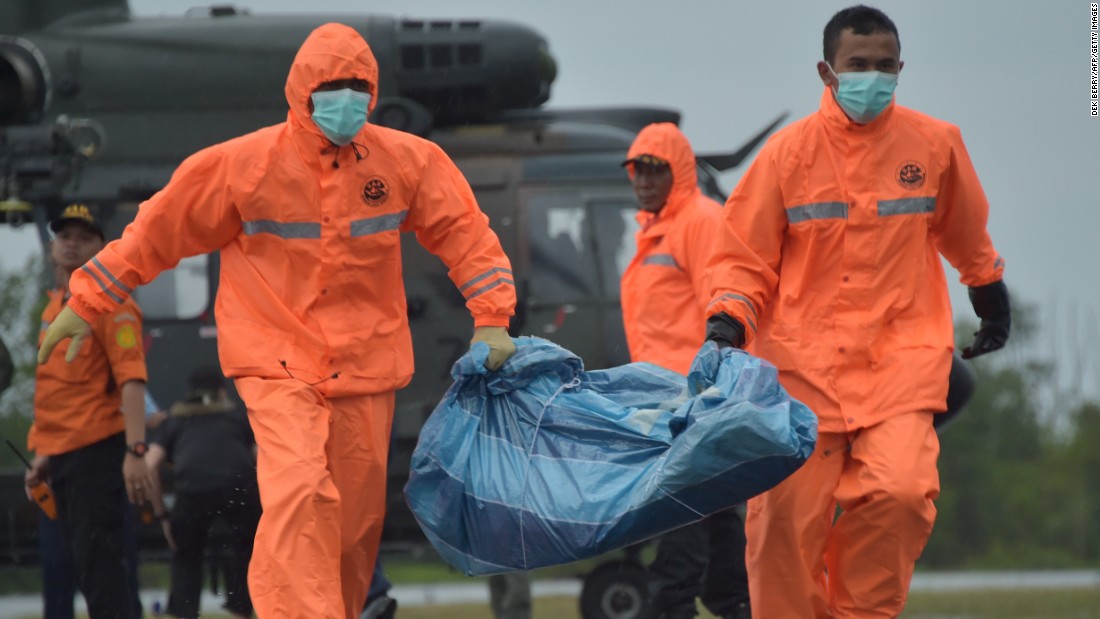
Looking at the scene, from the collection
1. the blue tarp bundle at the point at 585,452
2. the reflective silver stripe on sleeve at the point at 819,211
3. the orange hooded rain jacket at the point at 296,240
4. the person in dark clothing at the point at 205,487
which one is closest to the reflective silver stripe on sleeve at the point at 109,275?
the orange hooded rain jacket at the point at 296,240

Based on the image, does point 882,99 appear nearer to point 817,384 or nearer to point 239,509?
point 817,384

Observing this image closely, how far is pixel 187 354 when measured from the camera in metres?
9.63

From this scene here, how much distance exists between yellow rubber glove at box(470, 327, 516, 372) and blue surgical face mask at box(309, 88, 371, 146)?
0.77 metres

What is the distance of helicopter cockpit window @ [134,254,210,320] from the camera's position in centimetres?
973

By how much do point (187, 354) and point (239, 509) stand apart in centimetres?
225

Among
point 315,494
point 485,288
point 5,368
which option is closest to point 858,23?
point 485,288

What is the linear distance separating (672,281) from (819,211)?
5.16ft

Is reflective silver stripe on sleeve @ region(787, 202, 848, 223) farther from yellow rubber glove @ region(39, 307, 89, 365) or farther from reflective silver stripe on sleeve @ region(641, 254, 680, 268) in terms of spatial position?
yellow rubber glove @ region(39, 307, 89, 365)

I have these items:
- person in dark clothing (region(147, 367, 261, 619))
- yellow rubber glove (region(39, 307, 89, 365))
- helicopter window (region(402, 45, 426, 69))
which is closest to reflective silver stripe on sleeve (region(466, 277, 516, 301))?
yellow rubber glove (region(39, 307, 89, 365))

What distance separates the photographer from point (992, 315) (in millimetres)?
6023

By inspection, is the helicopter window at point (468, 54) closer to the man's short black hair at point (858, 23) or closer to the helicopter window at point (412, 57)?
the helicopter window at point (412, 57)

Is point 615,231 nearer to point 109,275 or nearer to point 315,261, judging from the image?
point 315,261

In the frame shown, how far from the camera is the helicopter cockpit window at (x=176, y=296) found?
9.73 meters

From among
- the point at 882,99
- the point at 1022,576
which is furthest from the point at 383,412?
the point at 1022,576
